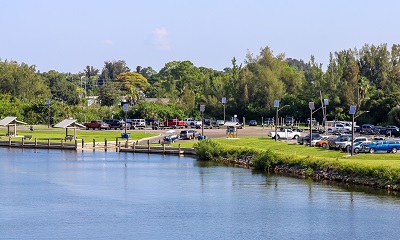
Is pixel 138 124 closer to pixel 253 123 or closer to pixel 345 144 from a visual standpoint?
pixel 253 123

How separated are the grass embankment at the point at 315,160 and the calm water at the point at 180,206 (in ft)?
9.79

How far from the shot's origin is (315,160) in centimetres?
8088

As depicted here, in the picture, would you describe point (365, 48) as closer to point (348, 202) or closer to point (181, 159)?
point (181, 159)

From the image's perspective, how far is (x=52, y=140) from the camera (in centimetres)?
11856

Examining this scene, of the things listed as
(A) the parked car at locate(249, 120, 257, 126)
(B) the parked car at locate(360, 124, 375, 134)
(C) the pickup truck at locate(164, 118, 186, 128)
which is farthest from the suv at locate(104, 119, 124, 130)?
(B) the parked car at locate(360, 124, 375, 134)

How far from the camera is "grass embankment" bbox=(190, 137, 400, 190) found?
70750mm

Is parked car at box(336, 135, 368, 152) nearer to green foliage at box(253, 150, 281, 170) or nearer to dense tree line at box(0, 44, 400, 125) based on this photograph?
green foliage at box(253, 150, 281, 170)

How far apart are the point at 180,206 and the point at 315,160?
22.6m

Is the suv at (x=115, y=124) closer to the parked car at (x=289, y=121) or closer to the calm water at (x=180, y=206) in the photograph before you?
the parked car at (x=289, y=121)

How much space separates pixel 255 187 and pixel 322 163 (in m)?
9.69

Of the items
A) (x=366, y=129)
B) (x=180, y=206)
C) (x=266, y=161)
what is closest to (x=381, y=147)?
(x=266, y=161)

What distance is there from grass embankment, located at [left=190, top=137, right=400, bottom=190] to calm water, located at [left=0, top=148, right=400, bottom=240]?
2983 mm

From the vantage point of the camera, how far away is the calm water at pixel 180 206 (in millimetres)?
53156

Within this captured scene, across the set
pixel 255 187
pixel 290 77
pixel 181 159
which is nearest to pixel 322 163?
pixel 255 187
